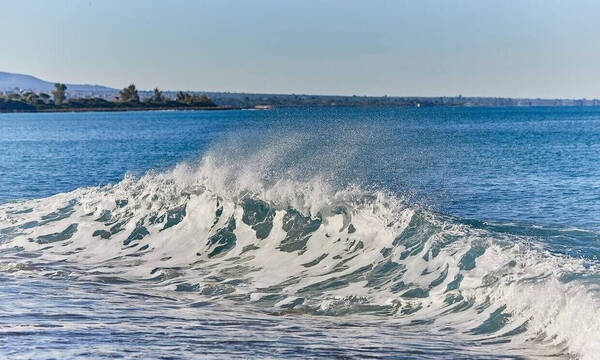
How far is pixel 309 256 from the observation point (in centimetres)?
2062

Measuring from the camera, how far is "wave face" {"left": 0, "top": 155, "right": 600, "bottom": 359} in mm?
14047

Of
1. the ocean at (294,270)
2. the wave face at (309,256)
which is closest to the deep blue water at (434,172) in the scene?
the ocean at (294,270)

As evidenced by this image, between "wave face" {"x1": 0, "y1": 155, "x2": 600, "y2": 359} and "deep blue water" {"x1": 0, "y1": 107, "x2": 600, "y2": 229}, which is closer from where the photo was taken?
"wave face" {"x1": 0, "y1": 155, "x2": 600, "y2": 359}

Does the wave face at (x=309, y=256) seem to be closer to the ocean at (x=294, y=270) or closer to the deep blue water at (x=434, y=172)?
the ocean at (x=294, y=270)

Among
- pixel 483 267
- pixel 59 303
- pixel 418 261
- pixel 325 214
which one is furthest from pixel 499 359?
pixel 325 214

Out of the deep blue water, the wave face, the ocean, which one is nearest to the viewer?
the ocean

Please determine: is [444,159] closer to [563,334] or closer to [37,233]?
[37,233]

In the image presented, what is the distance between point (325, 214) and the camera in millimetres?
23203

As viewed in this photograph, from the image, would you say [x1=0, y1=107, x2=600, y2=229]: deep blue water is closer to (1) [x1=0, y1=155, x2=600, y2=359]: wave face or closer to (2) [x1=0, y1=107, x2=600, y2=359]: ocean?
(2) [x1=0, y1=107, x2=600, y2=359]: ocean

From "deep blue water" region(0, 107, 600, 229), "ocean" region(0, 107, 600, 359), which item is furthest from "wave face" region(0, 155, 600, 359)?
"deep blue water" region(0, 107, 600, 229)

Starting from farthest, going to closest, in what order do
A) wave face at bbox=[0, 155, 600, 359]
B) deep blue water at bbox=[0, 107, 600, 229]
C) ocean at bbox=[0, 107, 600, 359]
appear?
deep blue water at bbox=[0, 107, 600, 229]
wave face at bbox=[0, 155, 600, 359]
ocean at bbox=[0, 107, 600, 359]

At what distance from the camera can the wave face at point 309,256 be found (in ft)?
46.1

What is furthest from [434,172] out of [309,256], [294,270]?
[294,270]

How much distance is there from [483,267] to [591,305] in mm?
3583
